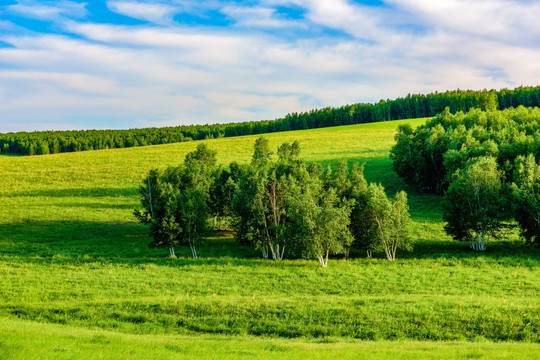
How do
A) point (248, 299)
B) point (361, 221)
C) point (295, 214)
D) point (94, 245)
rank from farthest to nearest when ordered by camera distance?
point (94, 245) < point (361, 221) < point (295, 214) < point (248, 299)

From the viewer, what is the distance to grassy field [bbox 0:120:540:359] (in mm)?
16453

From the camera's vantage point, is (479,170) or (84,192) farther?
(84,192)

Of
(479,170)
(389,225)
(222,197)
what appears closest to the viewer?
(389,225)

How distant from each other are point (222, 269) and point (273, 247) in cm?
812

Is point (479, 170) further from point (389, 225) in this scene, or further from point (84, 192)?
point (84, 192)

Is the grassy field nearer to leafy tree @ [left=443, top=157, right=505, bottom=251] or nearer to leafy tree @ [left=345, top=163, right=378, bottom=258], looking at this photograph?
leafy tree @ [left=345, top=163, right=378, bottom=258]

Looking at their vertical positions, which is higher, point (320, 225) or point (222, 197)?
point (222, 197)

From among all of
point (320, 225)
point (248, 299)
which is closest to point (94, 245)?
point (320, 225)

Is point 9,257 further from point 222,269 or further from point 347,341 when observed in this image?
point 347,341

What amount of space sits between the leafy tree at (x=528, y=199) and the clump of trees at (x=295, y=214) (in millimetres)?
10941

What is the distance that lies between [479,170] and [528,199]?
5421mm

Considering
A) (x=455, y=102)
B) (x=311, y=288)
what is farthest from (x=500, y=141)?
(x=455, y=102)

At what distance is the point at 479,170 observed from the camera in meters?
44.1

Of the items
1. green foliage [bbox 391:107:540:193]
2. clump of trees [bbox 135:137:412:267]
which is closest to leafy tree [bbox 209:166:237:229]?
clump of trees [bbox 135:137:412:267]
